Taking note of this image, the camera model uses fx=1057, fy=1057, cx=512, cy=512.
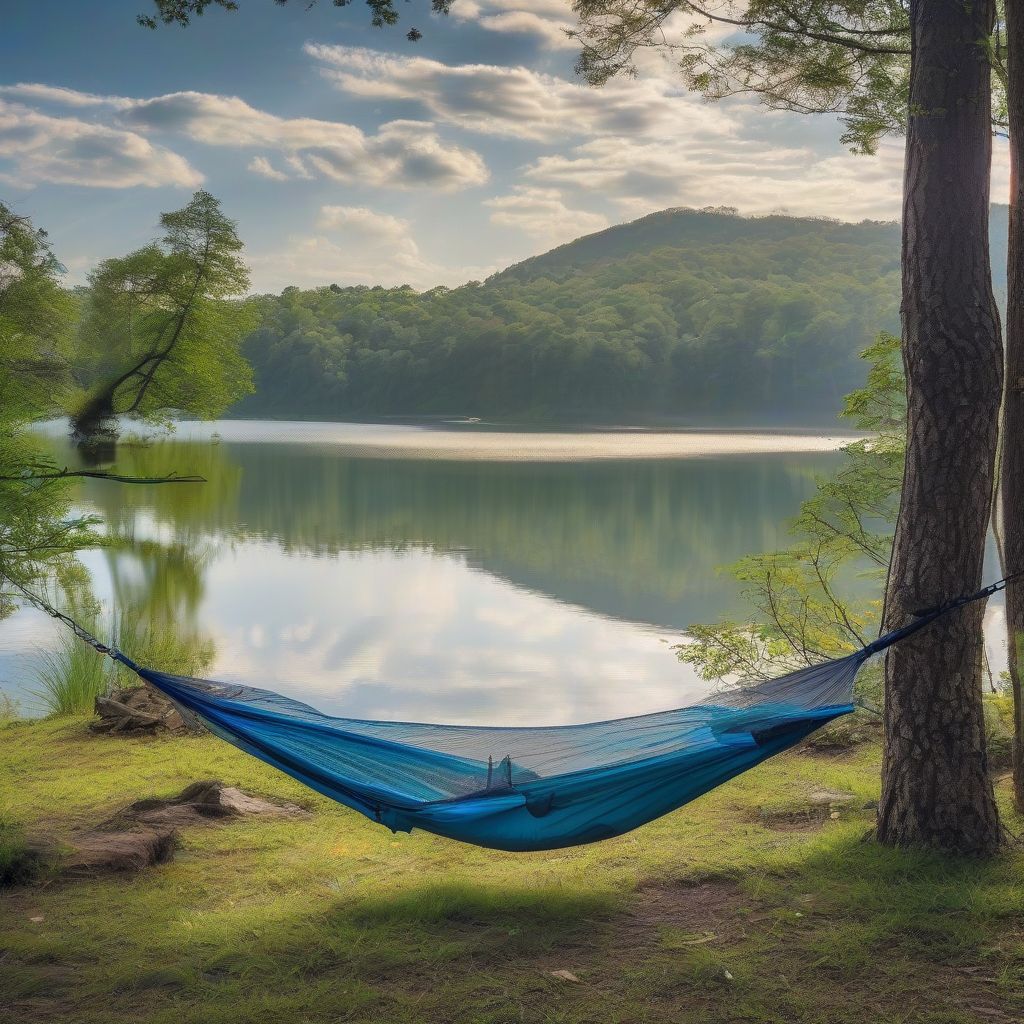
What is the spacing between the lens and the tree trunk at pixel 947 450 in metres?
2.48

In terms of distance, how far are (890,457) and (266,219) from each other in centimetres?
4564

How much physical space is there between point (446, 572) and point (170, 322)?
11.0 meters

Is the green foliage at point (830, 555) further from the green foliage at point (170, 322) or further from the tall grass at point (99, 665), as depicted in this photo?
the green foliage at point (170, 322)

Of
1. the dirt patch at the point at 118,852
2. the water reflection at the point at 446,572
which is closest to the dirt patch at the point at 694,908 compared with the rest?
the dirt patch at the point at 118,852

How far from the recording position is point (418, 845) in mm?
3164

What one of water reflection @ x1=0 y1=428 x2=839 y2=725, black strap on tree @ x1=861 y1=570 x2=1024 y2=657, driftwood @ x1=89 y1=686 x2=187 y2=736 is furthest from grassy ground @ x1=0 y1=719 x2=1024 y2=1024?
water reflection @ x1=0 y1=428 x2=839 y2=725

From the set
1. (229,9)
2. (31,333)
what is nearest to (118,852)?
(229,9)

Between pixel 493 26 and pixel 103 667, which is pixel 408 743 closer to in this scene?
pixel 103 667

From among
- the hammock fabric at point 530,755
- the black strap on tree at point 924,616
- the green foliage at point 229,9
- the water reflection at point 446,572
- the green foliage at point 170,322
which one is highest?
the green foliage at point 170,322

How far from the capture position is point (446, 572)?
11.6 m

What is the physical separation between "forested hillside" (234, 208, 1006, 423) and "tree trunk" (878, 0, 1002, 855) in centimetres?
3933

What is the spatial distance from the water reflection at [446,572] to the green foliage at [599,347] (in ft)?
73.5

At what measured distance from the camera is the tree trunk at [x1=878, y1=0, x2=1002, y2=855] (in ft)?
8.14

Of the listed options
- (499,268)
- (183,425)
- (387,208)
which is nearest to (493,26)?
(183,425)
